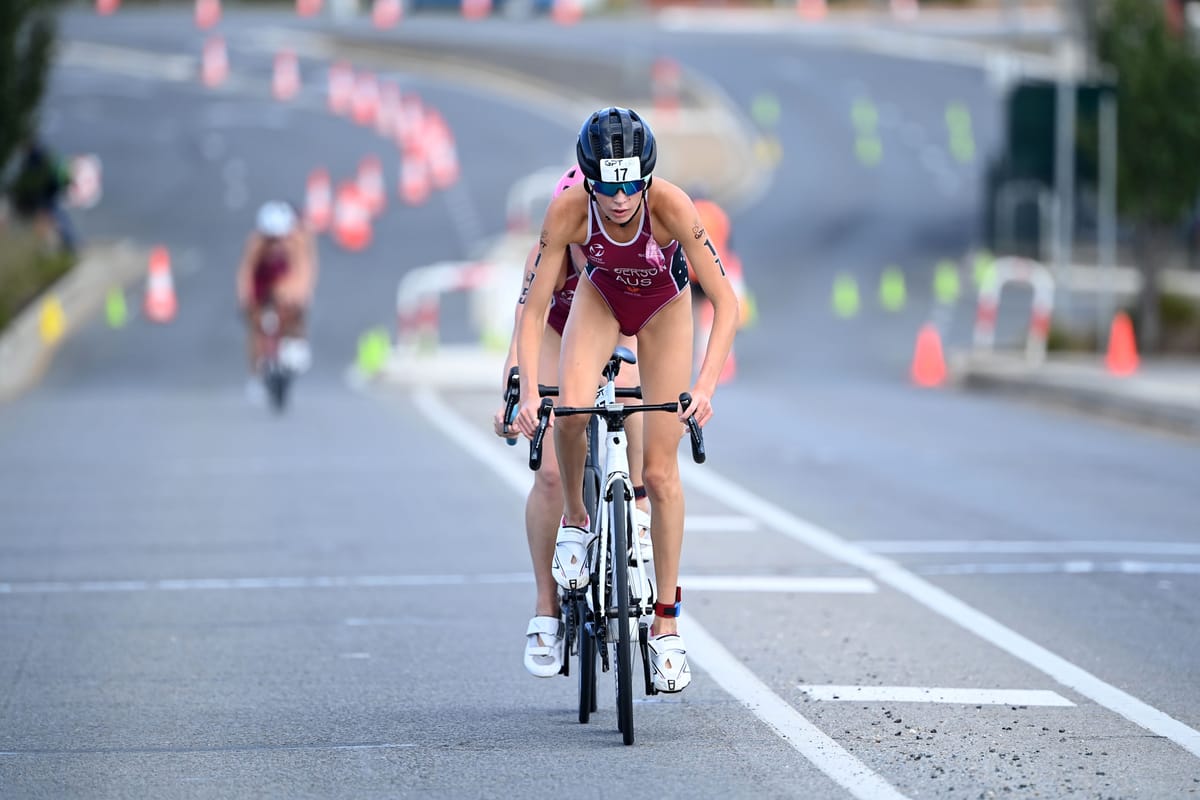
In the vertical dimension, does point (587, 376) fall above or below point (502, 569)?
above

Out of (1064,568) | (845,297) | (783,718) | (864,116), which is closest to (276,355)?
(1064,568)

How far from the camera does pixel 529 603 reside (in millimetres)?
10188

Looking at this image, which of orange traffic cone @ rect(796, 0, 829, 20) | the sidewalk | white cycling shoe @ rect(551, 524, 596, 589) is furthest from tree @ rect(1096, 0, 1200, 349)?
orange traffic cone @ rect(796, 0, 829, 20)

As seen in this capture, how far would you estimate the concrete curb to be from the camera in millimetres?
27188

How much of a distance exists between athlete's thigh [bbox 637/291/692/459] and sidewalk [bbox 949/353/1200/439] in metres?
12.4

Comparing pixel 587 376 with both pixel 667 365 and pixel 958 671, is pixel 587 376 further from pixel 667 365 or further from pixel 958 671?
pixel 958 671

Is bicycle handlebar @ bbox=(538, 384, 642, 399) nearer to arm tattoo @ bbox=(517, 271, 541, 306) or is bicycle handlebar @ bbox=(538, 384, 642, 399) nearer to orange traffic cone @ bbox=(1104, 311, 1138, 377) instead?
arm tattoo @ bbox=(517, 271, 541, 306)

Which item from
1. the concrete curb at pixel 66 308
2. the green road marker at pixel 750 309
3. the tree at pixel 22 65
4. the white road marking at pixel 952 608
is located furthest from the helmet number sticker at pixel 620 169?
the green road marker at pixel 750 309

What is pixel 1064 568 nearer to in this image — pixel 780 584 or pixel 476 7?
pixel 780 584

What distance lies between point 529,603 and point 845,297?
92.7ft

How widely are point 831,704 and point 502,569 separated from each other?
3729 mm

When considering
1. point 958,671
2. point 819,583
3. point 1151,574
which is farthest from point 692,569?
point 958,671

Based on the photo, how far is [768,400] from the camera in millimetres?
23125

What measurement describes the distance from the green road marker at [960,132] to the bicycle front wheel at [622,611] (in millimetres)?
51714
